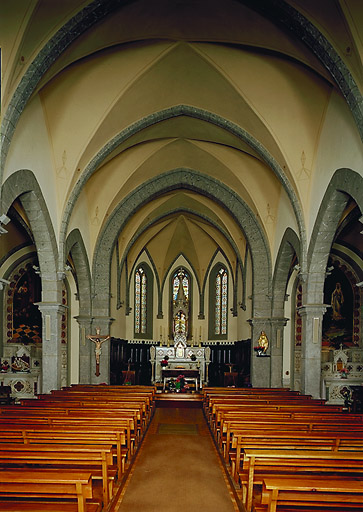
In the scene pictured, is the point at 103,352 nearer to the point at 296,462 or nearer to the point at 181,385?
the point at 181,385

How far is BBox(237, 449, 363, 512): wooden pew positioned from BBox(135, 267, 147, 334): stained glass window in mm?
23776

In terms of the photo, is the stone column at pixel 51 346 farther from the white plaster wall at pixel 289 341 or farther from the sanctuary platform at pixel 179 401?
the white plaster wall at pixel 289 341

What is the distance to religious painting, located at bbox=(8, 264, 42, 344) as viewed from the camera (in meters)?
22.1

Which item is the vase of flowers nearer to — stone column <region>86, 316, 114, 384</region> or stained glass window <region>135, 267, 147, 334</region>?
stone column <region>86, 316, 114, 384</region>

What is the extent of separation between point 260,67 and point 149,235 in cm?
1606

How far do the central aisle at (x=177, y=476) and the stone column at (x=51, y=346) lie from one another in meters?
3.33

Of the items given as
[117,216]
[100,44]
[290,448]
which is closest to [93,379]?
[117,216]

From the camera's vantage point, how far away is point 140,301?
30.2 metres

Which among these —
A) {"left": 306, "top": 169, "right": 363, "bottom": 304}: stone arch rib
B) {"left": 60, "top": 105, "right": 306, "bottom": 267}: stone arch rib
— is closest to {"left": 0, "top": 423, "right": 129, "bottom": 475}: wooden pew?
{"left": 306, "top": 169, "right": 363, "bottom": 304}: stone arch rib

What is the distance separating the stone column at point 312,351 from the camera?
48.6 feet

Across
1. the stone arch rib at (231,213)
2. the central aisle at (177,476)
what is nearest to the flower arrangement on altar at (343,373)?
the stone arch rib at (231,213)

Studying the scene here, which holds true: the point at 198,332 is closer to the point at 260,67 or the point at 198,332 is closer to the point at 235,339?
the point at 235,339

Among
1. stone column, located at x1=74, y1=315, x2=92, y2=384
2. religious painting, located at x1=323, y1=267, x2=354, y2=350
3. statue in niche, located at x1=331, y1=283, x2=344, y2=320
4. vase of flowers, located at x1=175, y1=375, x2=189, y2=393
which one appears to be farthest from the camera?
vase of flowers, located at x1=175, y1=375, x2=189, y2=393

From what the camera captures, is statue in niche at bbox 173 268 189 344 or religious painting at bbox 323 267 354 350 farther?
statue in niche at bbox 173 268 189 344
